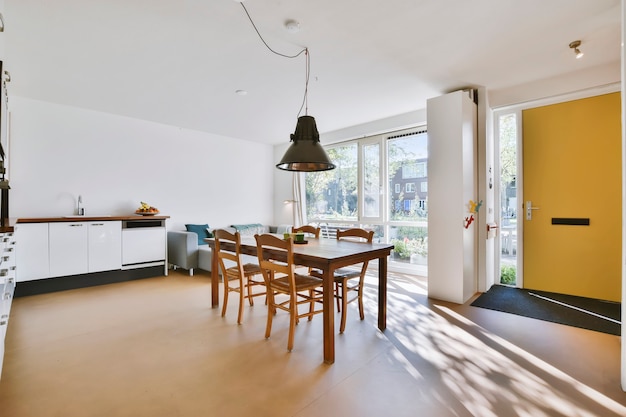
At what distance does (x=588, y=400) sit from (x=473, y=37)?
8.97 feet

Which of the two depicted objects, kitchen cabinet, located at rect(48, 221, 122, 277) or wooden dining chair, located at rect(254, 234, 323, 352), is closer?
wooden dining chair, located at rect(254, 234, 323, 352)

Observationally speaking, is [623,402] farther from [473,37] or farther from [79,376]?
[79,376]

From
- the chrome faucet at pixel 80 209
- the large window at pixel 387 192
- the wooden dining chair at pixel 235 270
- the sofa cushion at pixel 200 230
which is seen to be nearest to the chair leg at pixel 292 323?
the wooden dining chair at pixel 235 270

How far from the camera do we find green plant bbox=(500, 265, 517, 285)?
4.17 meters

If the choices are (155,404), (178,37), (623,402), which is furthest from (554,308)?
(178,37)

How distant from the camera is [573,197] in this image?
3.69 metres

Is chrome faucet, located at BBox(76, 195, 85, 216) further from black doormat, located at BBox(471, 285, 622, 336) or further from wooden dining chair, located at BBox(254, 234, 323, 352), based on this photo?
black doormat, located at BBox(471, 285, 622, 336)

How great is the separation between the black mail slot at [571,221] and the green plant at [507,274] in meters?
0.80

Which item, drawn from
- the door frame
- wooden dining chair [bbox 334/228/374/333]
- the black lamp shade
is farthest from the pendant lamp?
the door frame

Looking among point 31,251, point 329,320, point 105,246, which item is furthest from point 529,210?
point 31,251

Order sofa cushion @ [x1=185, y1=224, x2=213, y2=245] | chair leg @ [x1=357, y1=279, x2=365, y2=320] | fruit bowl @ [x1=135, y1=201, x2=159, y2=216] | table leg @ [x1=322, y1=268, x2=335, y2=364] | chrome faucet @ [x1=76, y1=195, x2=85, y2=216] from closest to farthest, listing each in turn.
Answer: table leg @ [x1=322, y1=268, x2=335, y2=364], chair leg @ [x1=357, y1=279, x2=365, y2=320], chrome faucet @ [x1=76, y1=195, x2=85, y2=216], fruit bowl @ [x1=135, y1=201, x2=159, y2=216], sofa cushion @ [x1=185, y1=224, x2=213, y2=245]

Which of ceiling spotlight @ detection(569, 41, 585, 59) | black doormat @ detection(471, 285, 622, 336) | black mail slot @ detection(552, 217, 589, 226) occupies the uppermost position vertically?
ceiling spotlight @ detection(569, 41, 585, 59)

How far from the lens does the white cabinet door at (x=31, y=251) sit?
12.1 ft

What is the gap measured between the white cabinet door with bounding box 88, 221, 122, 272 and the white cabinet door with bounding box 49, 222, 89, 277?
69 mm
